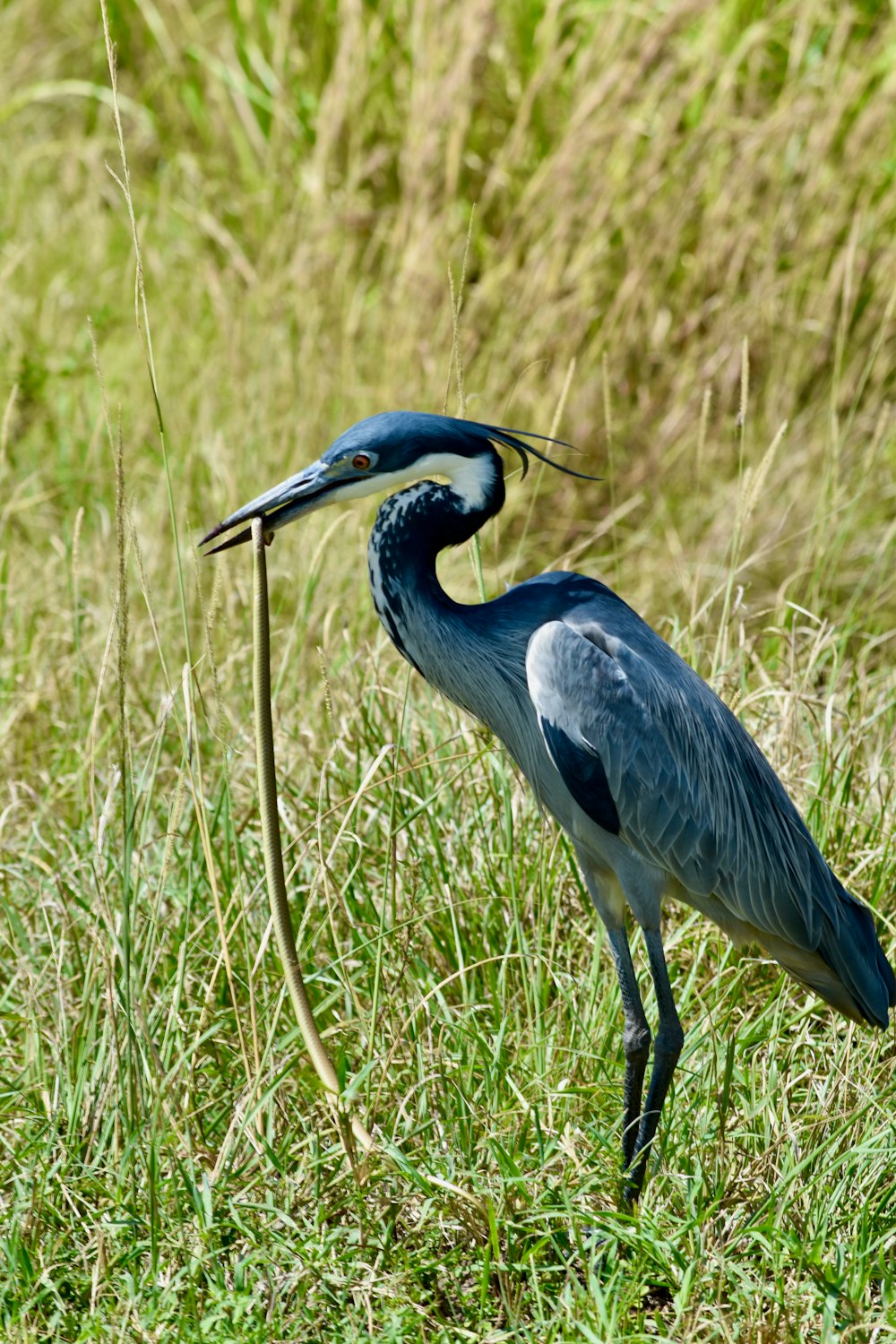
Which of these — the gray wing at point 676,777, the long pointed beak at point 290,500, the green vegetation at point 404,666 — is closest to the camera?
the green vegetation at point 404,666

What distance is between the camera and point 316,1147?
253cm

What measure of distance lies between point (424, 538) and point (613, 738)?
48 cm

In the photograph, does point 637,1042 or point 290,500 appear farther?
point 637,1042

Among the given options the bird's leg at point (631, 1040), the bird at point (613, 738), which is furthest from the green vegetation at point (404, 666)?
the bird at point (613, 738)

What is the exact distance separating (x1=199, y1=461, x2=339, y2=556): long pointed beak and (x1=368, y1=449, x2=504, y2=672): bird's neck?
136 mm

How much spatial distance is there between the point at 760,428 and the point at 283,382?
1.61 metres

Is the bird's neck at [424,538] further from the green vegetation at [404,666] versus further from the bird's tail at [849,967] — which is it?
the bird's tail at [849,967]

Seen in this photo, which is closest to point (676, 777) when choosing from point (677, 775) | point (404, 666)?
point (677, 775)

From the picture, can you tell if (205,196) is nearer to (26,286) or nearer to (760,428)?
A: (26,286)

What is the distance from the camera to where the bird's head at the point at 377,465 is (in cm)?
251

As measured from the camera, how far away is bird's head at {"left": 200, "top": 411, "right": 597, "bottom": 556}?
251 cm

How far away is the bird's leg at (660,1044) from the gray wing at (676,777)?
155mm

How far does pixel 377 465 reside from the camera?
2.53 meters

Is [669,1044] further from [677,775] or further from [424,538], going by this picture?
[424,538]
